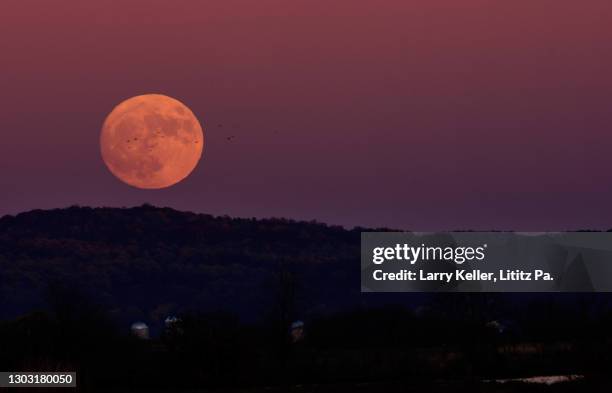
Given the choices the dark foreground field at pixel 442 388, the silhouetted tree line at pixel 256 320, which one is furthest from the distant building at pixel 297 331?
the dark foreground field at pixel 442 388

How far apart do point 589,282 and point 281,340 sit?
180ft

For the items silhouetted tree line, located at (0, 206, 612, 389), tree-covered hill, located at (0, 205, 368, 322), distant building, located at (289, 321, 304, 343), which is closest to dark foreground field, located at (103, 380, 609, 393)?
silhouetted tree line, located at (0, 206, 612, 389)

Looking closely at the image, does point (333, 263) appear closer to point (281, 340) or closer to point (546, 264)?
point (546, 264)

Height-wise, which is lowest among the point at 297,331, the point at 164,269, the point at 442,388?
the point at 442,388

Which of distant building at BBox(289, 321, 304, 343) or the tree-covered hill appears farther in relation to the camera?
the tree-covered hill

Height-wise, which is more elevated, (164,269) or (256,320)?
(164,269)

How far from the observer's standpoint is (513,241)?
120m

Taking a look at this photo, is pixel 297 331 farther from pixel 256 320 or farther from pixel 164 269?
pixel 164 269

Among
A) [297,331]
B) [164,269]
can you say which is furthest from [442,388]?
[164,269]

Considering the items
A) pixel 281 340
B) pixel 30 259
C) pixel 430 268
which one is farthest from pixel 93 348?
pixel 30 259

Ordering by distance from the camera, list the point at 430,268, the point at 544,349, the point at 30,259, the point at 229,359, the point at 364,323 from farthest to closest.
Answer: the point at 30,259 < the point at 430,268 < the point at 364,323 < the point at 544,349 < the point at 229,359

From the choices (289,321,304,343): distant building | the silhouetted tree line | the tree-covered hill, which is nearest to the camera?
the silhouetted tree line

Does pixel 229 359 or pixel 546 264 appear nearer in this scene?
pixel 229 359

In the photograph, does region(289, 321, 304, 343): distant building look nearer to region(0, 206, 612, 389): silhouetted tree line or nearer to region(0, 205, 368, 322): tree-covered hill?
region(0, 206, 612, 389): silhouetted tree line
